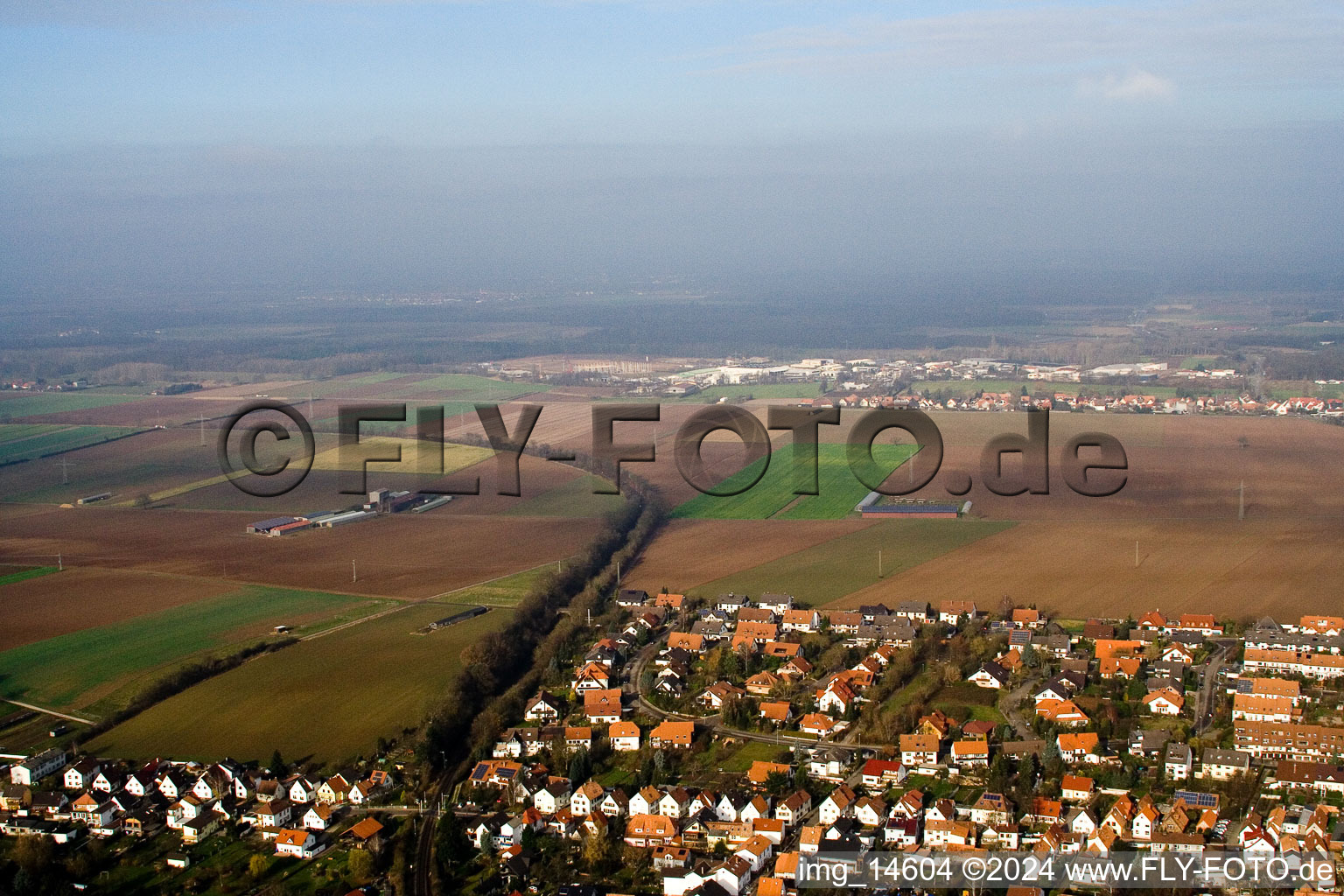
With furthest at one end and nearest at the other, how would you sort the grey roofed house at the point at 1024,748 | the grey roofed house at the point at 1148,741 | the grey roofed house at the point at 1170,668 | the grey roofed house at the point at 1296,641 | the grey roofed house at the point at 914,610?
the grey roofed house at the point at 914,610
the grey roofed house at the point at 1296,641
the grey roofed house at the point at 1170,668
the grey roofed house at the point at 1148,741
the grey roofed house at the point at 1024,748

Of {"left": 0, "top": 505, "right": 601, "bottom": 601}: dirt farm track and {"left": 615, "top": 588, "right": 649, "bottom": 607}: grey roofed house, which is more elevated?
{"left": 0, "top": 505, "right": 601, "bottom": 601}: dirt farm track

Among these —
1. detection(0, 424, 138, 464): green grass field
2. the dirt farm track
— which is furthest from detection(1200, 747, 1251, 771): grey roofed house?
detection(0, 424, 138, 464): green grass field

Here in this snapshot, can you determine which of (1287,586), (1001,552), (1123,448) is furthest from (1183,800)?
(1123,448)

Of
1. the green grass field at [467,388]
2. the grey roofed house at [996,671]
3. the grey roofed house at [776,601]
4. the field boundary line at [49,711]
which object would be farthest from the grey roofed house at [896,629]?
the green grass field at [467,388]

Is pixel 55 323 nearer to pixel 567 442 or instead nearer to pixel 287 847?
pixel 567 442

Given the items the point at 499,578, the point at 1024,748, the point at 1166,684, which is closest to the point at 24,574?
the point at 499,578

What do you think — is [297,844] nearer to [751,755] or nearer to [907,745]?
[751,755]

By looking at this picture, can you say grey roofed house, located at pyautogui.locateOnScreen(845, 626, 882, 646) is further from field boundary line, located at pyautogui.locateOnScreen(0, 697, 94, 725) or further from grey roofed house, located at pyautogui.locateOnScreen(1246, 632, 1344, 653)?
field boundary line, located at pyautogui.locateOnScreen(0, 697, 94, 725)

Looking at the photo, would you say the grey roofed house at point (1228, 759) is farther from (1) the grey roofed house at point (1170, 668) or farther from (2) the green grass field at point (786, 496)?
(2) the green grass field at point (786, 496)
